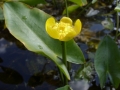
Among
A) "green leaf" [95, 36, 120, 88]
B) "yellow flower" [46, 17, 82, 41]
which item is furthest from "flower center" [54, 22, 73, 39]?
"green leaf" [95, 36, 120, 88]

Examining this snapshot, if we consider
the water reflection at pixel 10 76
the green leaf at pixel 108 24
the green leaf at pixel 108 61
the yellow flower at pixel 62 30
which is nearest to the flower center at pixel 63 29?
the yellow flower at pixel 62 30

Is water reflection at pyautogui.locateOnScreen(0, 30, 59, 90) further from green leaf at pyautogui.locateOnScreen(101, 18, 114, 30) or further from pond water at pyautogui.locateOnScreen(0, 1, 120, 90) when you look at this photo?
green leaf at pyautogui.locateOnScreen(101, 18, 114, 30)

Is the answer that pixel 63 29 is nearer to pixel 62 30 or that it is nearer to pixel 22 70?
pixel 62 30

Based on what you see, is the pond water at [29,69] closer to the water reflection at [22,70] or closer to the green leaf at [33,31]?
the water reflection at [22,70]

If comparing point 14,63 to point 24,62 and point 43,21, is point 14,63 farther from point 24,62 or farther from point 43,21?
point 43,21

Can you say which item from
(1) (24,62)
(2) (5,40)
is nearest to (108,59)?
(1) (24,62)

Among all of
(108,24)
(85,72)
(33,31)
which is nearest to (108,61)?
(85,72)
